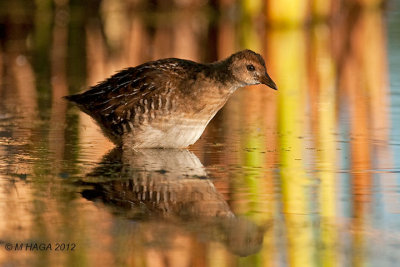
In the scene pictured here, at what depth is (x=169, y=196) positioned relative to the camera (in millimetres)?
5984

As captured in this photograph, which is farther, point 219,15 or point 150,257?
point 219,15

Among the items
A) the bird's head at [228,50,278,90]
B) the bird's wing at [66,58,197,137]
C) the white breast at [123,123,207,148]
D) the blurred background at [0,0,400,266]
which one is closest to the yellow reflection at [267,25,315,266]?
the blurred background at [0,0,400,266]

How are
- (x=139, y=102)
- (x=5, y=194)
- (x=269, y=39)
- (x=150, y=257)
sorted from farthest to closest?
1. (x=269, y=39)
2. (x=139, y=102)
3. (x=5, y=194)
4. (x=150, y=257)

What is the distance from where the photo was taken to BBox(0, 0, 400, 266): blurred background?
4.91 m

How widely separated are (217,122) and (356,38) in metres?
7.56

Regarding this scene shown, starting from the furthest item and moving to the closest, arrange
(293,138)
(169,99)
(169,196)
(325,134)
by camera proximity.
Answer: (325,134) < (293,138) < (169,99) < (169,196)

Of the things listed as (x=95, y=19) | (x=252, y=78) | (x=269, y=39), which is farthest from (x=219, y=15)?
(x=252, y=78)

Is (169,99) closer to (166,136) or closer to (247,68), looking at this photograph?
(166,136)

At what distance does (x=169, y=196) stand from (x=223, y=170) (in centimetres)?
94

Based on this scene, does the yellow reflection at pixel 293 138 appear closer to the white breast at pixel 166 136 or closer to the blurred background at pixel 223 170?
the blurred background at pixel 223 170

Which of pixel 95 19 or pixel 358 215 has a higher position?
pixel 95 19

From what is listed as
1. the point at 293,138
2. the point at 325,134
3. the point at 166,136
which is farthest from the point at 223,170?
the point at 325,134

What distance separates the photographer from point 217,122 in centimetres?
912

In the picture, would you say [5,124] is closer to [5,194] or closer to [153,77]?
[153,77]
